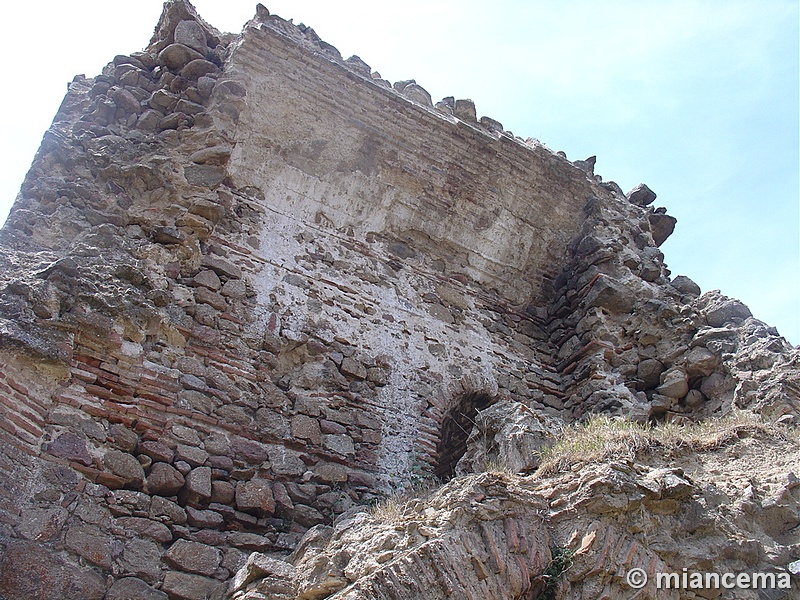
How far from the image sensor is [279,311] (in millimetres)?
6035

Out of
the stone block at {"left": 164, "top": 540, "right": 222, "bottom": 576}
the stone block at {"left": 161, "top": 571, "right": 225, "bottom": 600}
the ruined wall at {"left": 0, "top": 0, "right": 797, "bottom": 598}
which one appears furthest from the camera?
the ruined wall at {"left": 0, "top": 0, "right": 797, "bottom": 598}

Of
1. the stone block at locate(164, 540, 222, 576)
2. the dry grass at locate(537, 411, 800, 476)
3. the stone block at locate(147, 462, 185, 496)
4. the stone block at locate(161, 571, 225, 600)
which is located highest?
the dry grass at locate(537, 411, 800, 476)

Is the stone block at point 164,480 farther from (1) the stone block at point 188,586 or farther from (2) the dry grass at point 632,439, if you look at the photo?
(2) the dry grass at point 632,439

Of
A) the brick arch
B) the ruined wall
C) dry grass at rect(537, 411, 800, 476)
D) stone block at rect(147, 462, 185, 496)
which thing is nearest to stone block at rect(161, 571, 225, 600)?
the ruined wall

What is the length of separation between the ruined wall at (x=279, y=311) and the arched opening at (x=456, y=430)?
0.09 feet

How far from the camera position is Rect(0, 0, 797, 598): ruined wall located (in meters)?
4.36

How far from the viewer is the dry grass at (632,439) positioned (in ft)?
14.4

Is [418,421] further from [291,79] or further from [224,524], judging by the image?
[291,79]

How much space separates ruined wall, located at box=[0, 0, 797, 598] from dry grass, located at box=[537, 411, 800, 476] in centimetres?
38

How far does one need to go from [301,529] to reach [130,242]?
2478mm

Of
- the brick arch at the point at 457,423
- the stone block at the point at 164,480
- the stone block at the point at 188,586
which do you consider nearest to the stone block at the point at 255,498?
the stone block at the point at 164,480

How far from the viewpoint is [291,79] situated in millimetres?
7293

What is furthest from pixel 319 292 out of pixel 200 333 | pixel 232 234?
pixel 200 333

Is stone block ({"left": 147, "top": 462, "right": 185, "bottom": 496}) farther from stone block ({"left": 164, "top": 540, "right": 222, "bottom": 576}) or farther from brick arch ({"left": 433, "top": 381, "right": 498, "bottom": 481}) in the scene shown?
brick arch ({"left": 433, "top": 381, "right": 498, "bottom": 481})
